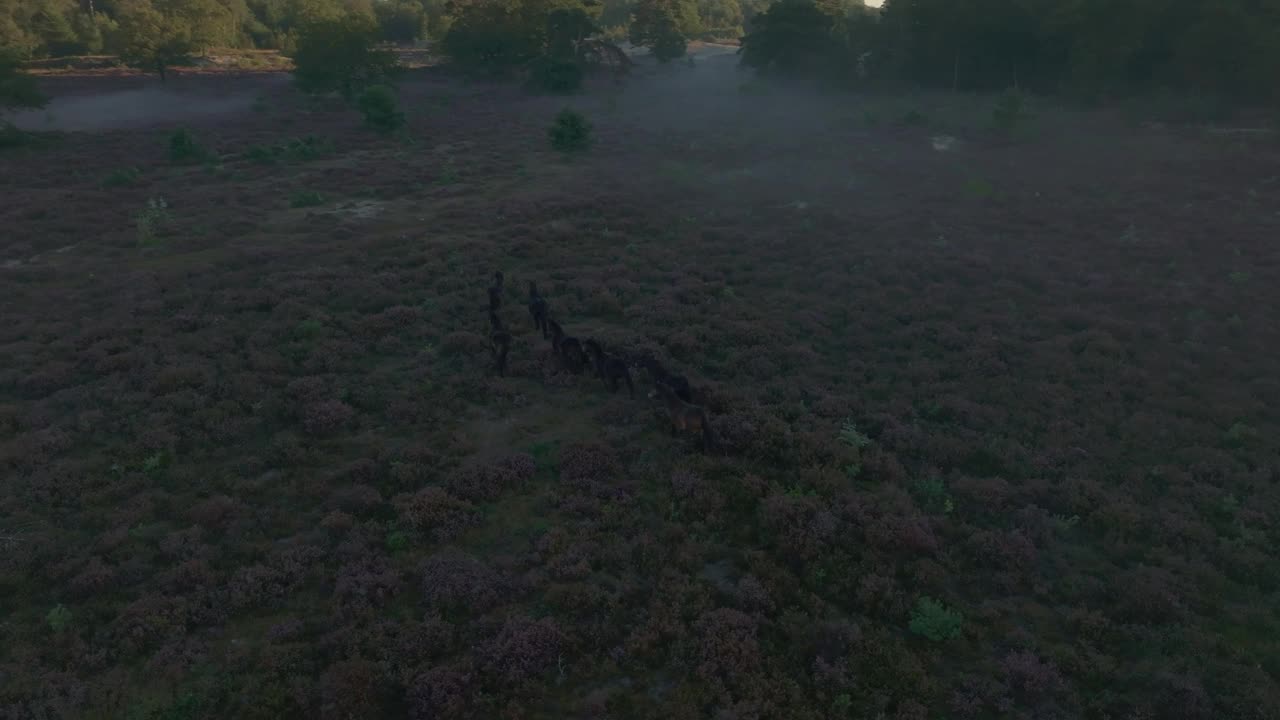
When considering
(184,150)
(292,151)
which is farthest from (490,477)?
(184,150)

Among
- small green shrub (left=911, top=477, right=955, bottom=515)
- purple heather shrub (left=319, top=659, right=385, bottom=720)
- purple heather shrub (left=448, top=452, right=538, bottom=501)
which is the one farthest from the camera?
purple heather shrub (left=448, top=452, right=538, bottom=501)

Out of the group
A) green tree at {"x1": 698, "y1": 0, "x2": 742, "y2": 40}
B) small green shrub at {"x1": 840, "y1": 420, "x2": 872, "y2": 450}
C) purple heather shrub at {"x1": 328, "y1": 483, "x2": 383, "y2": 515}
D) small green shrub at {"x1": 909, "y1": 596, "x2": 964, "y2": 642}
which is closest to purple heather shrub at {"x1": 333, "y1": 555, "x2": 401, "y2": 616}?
purple heather shrub at {"x1": 328, "y1": 483, "x2": 383, "y2": 515}

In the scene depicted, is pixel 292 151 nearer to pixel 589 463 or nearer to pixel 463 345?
pixel 463 345

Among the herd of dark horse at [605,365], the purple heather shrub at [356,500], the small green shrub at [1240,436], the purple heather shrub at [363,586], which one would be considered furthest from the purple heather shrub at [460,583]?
the small green shrub at [1240,436]

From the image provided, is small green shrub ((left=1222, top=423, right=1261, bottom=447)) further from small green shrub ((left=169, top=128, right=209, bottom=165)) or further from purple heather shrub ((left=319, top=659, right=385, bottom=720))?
small green shrub ((left=169, top=128, right=209, bottom=165))

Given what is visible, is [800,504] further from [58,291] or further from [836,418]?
[58,291]

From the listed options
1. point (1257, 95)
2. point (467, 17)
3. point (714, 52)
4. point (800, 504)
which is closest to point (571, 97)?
point (467, 17)

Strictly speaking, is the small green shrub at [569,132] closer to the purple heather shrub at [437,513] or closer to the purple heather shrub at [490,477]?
the purple heather shrub at [490,477]
